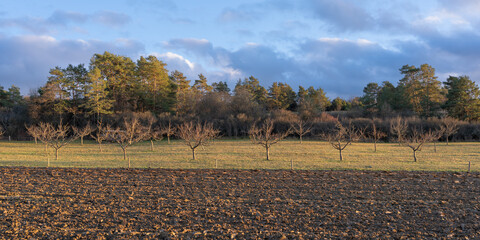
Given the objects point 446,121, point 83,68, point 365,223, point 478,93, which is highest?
point 83,68

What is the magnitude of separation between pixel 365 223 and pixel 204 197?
6003mm

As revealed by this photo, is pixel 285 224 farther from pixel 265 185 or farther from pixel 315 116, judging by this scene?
pixel 315 116

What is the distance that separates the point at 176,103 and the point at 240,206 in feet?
185

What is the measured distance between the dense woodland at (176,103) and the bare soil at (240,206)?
138ft

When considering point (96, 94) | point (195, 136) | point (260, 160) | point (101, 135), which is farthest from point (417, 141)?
point (96, 94)

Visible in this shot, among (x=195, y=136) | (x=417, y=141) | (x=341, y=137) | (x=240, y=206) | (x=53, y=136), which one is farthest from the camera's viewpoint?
(x=53, y=136)

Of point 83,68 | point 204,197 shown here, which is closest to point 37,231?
point 204,197

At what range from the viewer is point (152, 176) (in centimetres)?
1688

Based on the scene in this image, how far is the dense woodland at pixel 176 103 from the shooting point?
5803 centimetres

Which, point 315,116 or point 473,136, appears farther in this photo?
point 315,116

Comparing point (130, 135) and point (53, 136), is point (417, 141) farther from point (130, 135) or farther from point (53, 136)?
point (53, 136)

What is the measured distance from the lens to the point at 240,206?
34.3 feet

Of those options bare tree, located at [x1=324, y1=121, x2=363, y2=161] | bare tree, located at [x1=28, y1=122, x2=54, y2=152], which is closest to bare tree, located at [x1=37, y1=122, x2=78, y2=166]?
bare tree, located at [x1=28, y1=122, x2=54, y2=152]

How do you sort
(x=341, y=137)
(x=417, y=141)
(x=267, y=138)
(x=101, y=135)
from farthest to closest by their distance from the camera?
(x=101, y=135) < (x=341, y=137) < (x=267, y=138) < (x=417, y=141)
